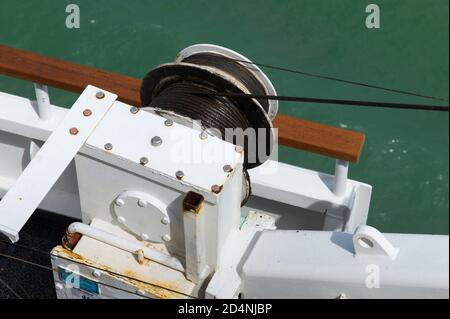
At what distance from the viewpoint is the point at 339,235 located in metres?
2.46

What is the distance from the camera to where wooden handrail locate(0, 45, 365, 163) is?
298cm

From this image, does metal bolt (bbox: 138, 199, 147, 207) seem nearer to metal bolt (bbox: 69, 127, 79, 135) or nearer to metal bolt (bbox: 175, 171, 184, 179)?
metal bolt (bbox: 175, 171, 184, 179)

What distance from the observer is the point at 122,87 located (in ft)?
10.8

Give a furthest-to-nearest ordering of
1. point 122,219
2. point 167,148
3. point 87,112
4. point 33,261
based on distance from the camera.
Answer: point 33,261 < point 122,219 < point 87,112 < point 167,148

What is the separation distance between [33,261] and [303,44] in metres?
3.49

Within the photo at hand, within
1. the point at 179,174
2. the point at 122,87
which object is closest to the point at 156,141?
the point at 179,174

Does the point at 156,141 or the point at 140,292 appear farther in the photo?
the point at 140,292

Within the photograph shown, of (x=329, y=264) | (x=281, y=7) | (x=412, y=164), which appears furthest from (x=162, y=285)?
(x=281, y=7)

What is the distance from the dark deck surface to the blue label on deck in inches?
31.7

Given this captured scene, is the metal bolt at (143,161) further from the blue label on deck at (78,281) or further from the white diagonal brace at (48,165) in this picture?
the blue label on deck at (78,281)

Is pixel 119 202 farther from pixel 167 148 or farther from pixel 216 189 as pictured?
pixel 216 189

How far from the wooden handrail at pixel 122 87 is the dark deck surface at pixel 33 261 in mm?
858

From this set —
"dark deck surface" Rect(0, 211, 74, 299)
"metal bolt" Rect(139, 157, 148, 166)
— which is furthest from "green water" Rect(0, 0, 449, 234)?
"metal bolt" Rect(139, 157, 148, 166)
